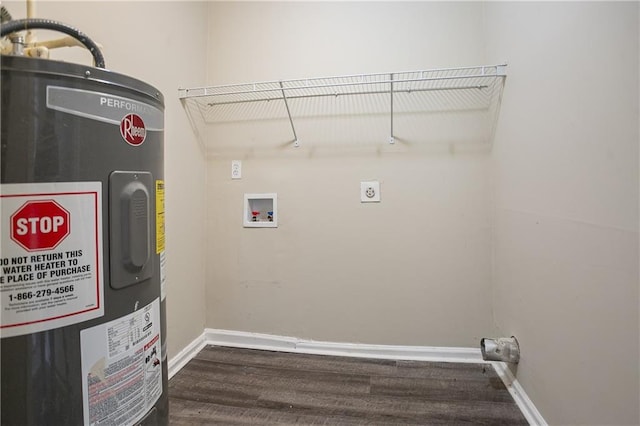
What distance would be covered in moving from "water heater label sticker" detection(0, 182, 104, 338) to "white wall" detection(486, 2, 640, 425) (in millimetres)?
1264

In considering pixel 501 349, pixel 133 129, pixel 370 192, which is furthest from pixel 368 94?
pixel 501 349

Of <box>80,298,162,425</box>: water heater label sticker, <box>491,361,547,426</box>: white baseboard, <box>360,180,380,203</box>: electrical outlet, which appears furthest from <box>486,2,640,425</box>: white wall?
<box>80,298,162,425</box>: water heater label sticker

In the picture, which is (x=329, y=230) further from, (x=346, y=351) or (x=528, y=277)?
(x=528, y=277)

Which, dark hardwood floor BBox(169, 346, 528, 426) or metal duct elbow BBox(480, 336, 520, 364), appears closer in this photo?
dark hardwood floor BBox(169, 346, 528, 426)

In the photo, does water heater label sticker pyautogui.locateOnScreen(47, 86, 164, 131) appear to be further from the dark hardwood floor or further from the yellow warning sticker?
the dark hardwood floor

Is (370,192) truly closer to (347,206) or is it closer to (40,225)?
(347,206)

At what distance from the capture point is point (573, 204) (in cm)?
93

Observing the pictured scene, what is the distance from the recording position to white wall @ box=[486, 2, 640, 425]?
0.75 metres

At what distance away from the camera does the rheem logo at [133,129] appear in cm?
56

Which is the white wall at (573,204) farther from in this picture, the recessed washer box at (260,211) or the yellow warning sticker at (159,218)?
the recessed washer box at (260,211)

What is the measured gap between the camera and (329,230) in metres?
1.72

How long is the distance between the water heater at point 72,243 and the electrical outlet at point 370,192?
125 centimetres

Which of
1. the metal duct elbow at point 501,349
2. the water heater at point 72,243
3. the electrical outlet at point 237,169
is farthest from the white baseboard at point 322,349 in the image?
the water heater at point 72,243

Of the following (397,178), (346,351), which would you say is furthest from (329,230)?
(346,351)
